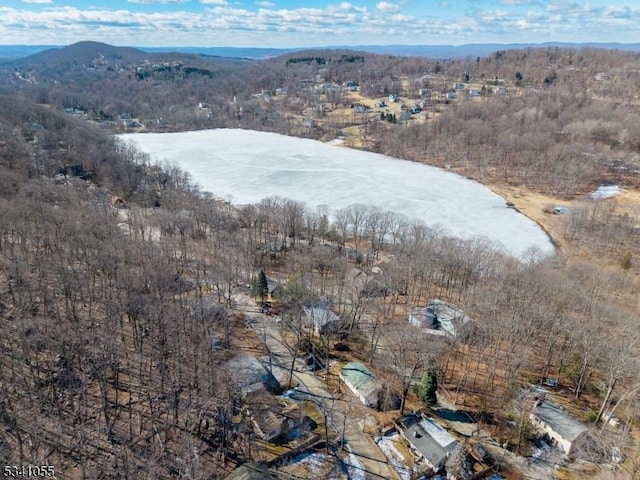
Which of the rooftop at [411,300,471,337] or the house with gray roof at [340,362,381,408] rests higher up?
the rooftop at [411,300,471,337]

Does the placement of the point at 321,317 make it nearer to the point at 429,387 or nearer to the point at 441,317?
the point at 441,317

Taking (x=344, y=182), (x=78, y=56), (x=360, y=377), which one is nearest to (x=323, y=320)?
(x=360, y=377)

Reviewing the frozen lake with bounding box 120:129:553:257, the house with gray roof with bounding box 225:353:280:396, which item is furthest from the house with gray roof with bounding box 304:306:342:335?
the frozen lake with bounding box 120:129:553:257

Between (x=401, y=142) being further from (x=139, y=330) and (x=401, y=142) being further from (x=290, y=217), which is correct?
(x=139, y=330)

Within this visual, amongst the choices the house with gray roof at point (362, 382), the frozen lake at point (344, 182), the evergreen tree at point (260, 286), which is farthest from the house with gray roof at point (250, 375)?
the frozen lake at point (344, 182)

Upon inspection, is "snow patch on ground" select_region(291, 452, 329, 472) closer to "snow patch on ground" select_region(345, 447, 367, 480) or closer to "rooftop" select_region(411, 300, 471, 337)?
"snow patch on ground" select_region(345, 447, 367, 480)

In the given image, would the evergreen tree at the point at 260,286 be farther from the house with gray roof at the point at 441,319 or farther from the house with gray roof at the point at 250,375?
the house with gray roof at the point at 441,319
